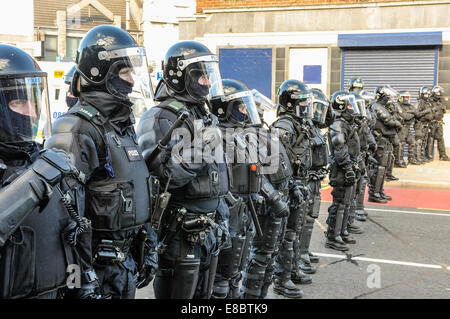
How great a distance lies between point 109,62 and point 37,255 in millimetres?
1384

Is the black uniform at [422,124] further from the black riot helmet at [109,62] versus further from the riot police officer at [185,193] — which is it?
the black riot helmet at [109,62]

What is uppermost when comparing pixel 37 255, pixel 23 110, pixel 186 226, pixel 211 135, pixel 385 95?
pixel 23 110

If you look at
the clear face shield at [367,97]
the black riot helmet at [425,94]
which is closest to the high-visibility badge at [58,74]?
the clear face shield at [367,97]

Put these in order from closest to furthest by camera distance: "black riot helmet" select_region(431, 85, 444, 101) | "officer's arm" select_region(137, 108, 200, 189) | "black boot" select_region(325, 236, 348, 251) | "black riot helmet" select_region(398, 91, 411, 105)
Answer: "officer's arm" select_region(137, 108, 200, 189)
"black boot" select_region(325, 236, 348, 251)
"black riot helmet" select_region(398, 91, 411, 105)
"black riot helmet" select_region(431, 85, 444, 101)

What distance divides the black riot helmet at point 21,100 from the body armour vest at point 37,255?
17cm

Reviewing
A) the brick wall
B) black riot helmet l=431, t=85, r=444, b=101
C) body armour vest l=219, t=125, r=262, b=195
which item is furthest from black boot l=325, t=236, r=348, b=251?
the brick wall

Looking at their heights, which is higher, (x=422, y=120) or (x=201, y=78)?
(x=201, y=78)

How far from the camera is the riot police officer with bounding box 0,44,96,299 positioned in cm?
214

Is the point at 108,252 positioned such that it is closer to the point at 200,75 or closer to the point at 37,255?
the point at 37,255

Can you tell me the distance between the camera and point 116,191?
3.12 metres

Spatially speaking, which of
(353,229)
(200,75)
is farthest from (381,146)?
(200,75)

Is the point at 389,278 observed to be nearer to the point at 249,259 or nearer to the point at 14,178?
the point at 249,259

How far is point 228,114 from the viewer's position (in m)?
5.16

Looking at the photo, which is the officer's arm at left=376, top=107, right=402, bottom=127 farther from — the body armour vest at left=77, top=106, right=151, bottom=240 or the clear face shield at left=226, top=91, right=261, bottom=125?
the body armour vest at left=77, top=106, right=151, bottom=240
